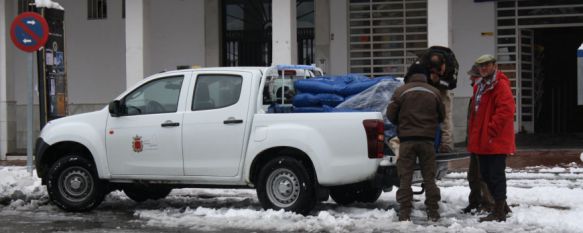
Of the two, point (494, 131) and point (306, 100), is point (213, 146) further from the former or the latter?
point (494, 131)

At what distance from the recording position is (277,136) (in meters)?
8.88

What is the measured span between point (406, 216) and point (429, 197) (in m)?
0.33

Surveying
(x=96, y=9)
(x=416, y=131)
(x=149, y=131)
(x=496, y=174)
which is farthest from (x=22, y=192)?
(x=96, y=9)

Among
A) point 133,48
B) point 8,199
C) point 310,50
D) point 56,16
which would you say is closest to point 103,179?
point 8,199

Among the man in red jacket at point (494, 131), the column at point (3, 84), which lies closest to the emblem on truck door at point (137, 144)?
the man in red jacket at point (494, 131)

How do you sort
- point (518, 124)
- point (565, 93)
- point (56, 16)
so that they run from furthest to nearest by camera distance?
point (565, 93) < point (518, 124) < point (56, 16)

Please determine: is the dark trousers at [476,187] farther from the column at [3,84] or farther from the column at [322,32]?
the column at [3,84]

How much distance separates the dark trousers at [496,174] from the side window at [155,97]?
375 cm

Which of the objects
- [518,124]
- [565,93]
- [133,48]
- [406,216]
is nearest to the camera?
[406,216]

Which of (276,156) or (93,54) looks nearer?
(276,156)

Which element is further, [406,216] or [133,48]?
[133,48]

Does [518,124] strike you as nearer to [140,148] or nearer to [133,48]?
[133,48]

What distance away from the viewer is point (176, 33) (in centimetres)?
1934

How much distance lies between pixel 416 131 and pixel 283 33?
→ 7281 millimetres
